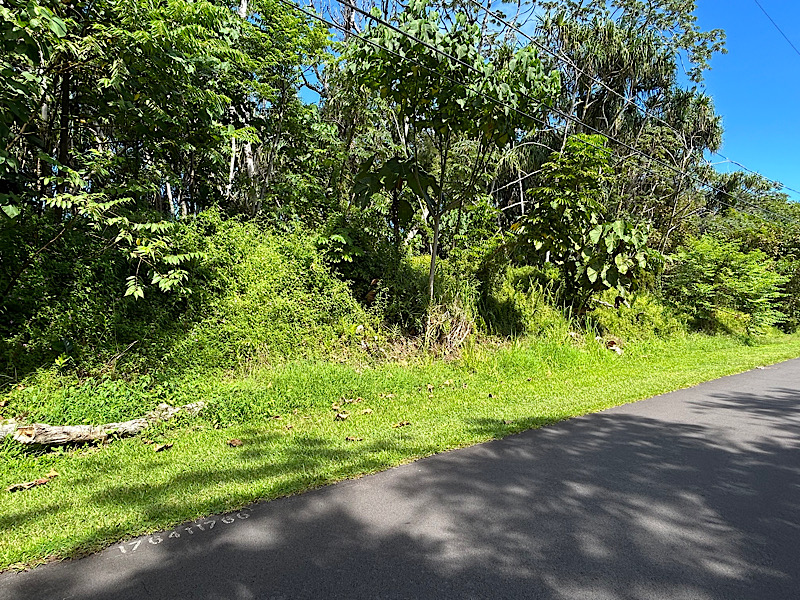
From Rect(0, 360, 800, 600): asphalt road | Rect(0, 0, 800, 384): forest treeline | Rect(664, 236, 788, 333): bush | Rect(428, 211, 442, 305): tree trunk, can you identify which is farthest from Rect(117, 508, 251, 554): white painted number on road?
Rect(664, 236, 788, 333): bush

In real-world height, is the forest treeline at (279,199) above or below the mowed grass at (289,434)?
above

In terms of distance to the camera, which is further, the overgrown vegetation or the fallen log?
the overgrown vegetation

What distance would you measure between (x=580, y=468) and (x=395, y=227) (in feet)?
21.6

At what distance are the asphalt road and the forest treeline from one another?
11.2 feet

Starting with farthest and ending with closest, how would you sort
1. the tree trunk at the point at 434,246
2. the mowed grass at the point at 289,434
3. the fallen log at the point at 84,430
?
the tree trunk at the point at 434,246 → the fallen log at the point at 84,430 → the mowed grass at the point at 289,434

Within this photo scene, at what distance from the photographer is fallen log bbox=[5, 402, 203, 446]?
4215 millimetres

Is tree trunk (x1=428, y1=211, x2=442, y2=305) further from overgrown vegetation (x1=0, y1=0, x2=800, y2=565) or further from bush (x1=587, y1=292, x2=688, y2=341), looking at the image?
bush (x1=587, y1=292, x2=688, y2=341)

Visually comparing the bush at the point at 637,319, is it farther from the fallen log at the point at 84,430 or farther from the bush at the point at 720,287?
the fallen log at the point at 84,430

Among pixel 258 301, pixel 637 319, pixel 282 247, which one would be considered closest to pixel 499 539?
pixel 258 301

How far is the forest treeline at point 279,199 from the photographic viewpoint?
5230mm

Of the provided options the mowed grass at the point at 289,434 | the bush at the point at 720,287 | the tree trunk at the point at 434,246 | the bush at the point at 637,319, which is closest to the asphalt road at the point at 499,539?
the mowed grass at the point at 289,434

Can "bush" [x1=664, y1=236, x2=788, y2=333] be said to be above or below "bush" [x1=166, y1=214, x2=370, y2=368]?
above

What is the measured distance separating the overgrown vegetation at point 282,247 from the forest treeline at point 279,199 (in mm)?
42

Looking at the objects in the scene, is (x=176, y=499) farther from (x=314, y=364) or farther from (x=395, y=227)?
(x=395, y=227)
